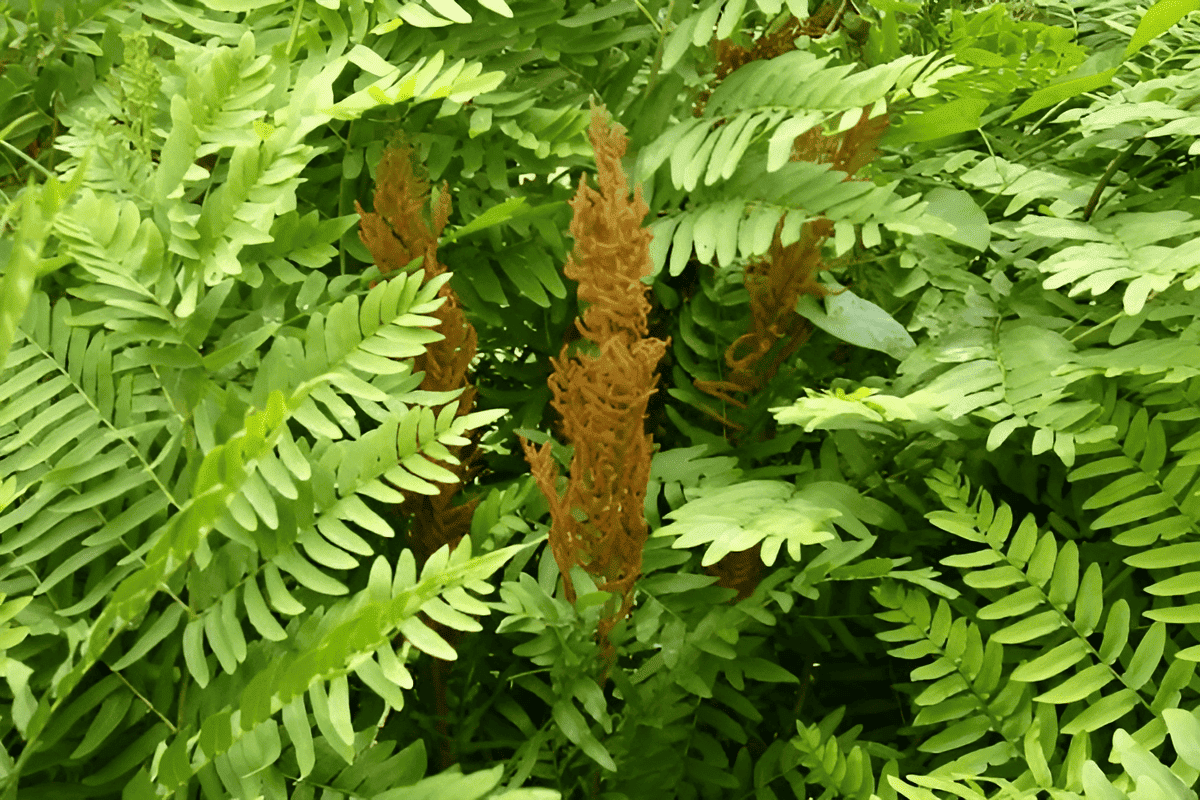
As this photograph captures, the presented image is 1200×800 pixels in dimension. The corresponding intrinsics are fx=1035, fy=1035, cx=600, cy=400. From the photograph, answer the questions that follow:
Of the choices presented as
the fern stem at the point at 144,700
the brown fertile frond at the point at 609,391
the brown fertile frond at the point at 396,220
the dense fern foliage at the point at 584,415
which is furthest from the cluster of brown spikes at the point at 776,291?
the fern stem at the point at 144,700

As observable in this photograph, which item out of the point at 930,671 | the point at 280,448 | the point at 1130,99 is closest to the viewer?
the point at 280,448

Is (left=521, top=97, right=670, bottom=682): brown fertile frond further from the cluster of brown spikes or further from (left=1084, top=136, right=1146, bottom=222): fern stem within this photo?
(left=1084, top=136, right=1146, bottom=222): fern stem

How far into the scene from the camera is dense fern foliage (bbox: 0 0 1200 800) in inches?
21.4

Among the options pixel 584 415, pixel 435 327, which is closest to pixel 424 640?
pixel 584 415

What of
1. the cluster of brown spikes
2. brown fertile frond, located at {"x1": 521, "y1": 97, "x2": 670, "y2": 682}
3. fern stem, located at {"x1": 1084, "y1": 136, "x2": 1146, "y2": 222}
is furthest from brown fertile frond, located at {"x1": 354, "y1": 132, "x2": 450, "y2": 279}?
fern stem, located at {"x1": 1084, "y1": 136, "x2": 1146, "y2": 222}

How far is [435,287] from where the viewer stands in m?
0.58

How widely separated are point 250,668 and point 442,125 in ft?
1.53

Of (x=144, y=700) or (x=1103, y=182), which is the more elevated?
(x=1103, y=182)

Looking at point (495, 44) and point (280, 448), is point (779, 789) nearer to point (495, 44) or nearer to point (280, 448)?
point (280, 448)

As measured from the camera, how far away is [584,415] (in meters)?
0.60

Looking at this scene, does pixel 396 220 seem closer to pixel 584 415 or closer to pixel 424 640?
pixel 584 415

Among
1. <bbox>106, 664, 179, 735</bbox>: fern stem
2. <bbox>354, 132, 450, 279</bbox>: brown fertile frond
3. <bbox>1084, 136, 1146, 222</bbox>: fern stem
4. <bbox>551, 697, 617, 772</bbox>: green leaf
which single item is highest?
<bbox>354, 132, 450, 279</bbox>: brown fertile frond

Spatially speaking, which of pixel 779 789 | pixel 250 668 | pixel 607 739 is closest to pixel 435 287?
pixel 250 668

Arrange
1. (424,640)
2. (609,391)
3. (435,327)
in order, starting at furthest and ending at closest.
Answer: (435,327)
(609,391)
(424,640)
